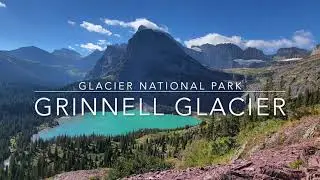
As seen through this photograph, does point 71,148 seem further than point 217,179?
Yes

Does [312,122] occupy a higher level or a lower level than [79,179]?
higher

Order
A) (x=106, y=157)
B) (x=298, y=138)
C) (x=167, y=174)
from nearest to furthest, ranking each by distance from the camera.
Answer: (x=167, y=174) < (x=298, y=138) < (x=106, y=157)

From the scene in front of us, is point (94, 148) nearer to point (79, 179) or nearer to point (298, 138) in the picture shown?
point (79, 179)

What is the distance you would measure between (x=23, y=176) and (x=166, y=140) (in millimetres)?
58871

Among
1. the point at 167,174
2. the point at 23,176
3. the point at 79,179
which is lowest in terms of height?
the point at 23,176

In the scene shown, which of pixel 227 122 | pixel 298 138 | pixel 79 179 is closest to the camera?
pixel 298 138

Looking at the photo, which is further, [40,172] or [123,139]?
[123,139]

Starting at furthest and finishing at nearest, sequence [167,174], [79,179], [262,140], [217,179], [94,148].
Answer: [94,148], [79,179], [262,140], [167,174], [217,179]

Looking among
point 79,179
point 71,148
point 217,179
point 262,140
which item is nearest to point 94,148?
point 71,148

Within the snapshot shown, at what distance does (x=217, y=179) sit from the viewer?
1282cm

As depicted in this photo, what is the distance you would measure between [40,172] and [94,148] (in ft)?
143

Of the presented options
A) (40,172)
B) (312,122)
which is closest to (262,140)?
(312,122)

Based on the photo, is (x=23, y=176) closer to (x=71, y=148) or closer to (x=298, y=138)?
(x=71, y=148)

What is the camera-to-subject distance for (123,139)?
7648 inches
